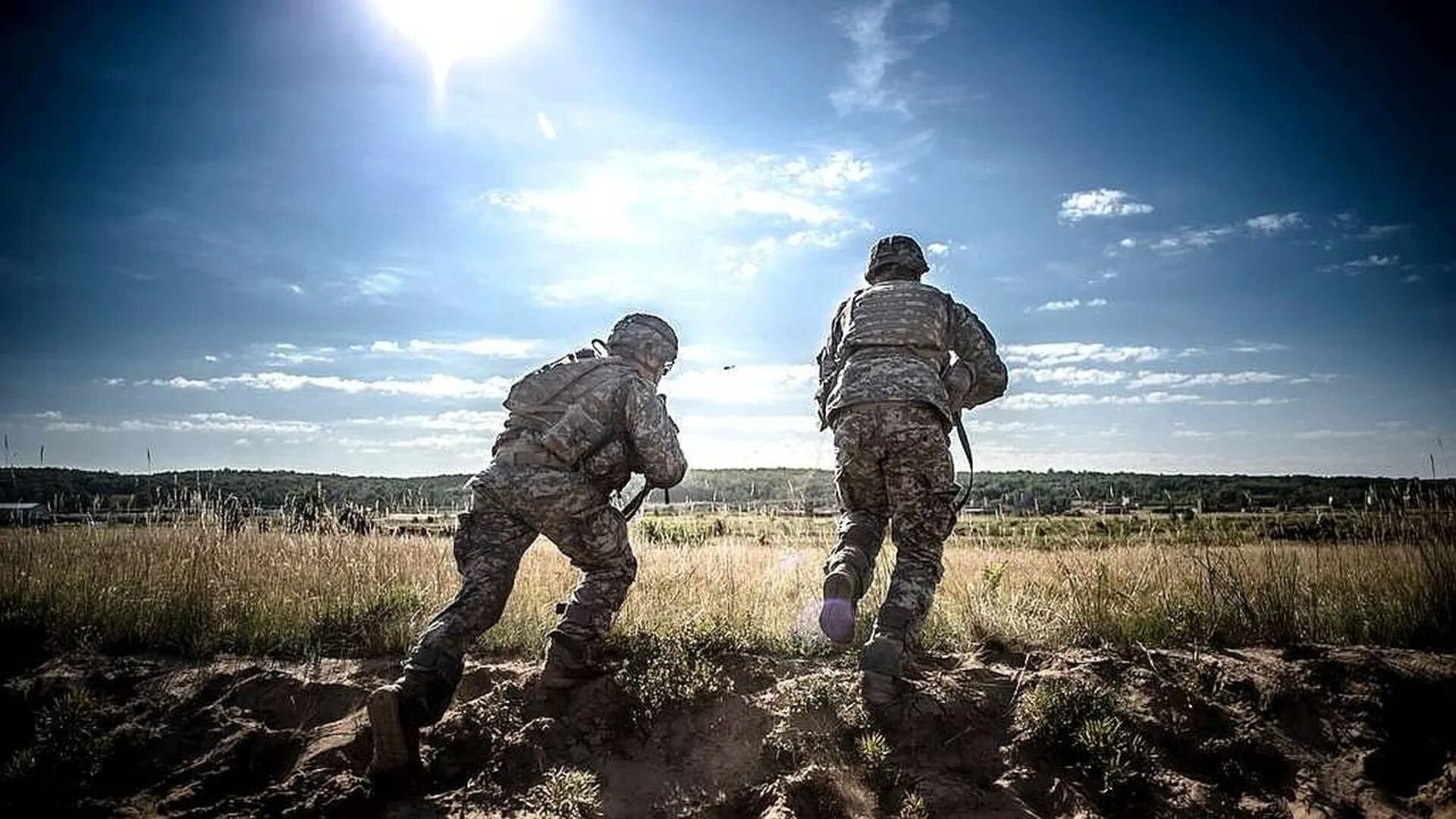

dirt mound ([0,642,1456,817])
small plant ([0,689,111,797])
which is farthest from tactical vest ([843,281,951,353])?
small plant ([0,689,111,797])

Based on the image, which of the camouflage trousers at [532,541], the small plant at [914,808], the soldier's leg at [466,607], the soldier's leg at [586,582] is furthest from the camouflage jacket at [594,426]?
the small plant at [914,808]

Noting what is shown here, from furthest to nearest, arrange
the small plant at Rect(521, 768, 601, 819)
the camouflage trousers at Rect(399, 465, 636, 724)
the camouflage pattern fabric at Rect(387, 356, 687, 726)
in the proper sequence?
the camouflage pattern fabric at Rect(387, 356, 687, 726) < the camouflage trousers at Rect(399, 465, 636, 724) < the small plant at Rect(521, 768, 601, 819)

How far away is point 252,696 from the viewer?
4.96m

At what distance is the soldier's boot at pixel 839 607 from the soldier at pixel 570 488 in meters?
1.16

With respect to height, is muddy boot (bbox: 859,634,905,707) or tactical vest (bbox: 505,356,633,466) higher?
tactical vest (bbox: 505,356,633,466)

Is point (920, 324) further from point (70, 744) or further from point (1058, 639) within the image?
point (70, 744)

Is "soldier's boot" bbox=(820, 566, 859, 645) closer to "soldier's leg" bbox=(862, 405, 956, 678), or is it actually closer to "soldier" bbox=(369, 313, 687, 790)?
"soldier's leg" bbox=(862, 405, 956, 678)

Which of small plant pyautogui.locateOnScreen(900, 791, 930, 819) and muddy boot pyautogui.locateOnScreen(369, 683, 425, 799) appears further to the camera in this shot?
muddy boot pyautogui.locateOnScreen(369, 683, 425, 799)

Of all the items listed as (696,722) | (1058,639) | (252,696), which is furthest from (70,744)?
(1058,639)

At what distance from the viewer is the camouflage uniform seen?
171 inches

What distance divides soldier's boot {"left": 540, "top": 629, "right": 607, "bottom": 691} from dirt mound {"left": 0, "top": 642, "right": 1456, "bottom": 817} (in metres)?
0.11

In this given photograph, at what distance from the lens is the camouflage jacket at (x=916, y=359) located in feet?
15.2

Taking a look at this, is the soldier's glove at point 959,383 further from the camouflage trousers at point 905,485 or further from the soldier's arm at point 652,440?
the soldier's arm at point 652,440

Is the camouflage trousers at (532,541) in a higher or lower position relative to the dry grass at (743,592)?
higher
